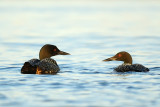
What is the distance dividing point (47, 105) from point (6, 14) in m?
19.7

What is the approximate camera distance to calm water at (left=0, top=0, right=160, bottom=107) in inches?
332

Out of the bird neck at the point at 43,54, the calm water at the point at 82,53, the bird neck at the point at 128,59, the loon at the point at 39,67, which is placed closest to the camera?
the calm water at the point at 82,53

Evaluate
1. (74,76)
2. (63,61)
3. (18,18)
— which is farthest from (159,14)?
(74,76)

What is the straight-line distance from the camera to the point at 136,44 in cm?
1709

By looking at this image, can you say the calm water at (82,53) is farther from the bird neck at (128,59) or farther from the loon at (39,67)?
the bird neck at (128,59)

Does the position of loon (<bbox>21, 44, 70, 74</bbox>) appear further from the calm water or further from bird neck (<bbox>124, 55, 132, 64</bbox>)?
bird neck (<bbox>124, 55, 132, 64</bbox>)

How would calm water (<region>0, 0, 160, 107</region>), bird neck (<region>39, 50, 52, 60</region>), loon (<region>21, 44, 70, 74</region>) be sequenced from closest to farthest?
calm water (<region>0, 0, 160, 107</region>) < loon (<region>21, 44, 70, 74</region>) < bird neck (<region>39, 50, 52, 60</region>)

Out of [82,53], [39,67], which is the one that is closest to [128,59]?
[39,67]

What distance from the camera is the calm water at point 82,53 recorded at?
8438 millimetres

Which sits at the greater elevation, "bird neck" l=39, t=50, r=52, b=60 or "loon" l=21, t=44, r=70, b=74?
"bird neck" l=39, t=50, r=52, b=60

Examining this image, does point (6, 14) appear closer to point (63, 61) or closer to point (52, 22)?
point (52, 22)

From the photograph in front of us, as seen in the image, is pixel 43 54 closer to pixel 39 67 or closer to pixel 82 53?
pixel 39 67

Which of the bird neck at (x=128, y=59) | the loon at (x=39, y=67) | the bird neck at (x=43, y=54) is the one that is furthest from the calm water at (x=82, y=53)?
the bird neck at (x=43, y=54)

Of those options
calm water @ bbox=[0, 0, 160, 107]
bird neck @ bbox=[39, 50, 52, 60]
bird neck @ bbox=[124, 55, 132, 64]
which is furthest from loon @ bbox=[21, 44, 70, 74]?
bird neck @ bbox=[124, 55, 132, 64]
